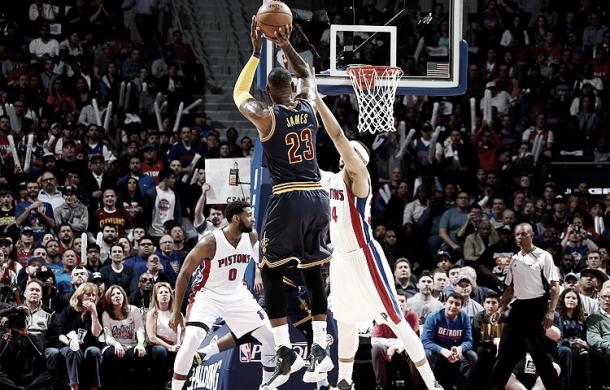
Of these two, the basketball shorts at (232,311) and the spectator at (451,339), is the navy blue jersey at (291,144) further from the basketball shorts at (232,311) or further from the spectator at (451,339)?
the spectator at (451,339)

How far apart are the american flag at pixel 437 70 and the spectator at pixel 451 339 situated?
10.0 feet

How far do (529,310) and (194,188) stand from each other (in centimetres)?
649

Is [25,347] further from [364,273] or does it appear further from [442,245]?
[442,245]

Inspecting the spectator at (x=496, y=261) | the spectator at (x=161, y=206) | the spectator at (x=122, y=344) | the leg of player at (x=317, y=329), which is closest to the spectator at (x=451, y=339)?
Answer: the spectator at (x=496, y=261)

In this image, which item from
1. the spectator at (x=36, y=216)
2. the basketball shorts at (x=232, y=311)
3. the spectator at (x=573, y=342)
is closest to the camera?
the basketball shorts at (x=232, y=311)

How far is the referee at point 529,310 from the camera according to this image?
12.9 m

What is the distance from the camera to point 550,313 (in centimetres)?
1297

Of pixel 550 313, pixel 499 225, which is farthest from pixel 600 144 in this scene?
pixel 550 313

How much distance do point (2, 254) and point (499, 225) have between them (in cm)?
746

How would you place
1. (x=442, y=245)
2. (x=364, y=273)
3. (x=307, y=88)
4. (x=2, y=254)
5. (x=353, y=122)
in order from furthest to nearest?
(x=353, y=122)
(x=442, y=245)
(x=2, y=254)
(x=364, y=273)
(x=307, y=88)

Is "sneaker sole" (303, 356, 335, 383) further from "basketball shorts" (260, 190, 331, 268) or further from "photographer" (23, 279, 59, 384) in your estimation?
"photographer" (23, 279, 59, 384)

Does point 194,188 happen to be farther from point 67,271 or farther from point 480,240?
point 480,240

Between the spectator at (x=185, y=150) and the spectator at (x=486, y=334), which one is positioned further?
the spectator at (x=185, y=150)

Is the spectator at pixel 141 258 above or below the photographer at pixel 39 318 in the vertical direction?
above
